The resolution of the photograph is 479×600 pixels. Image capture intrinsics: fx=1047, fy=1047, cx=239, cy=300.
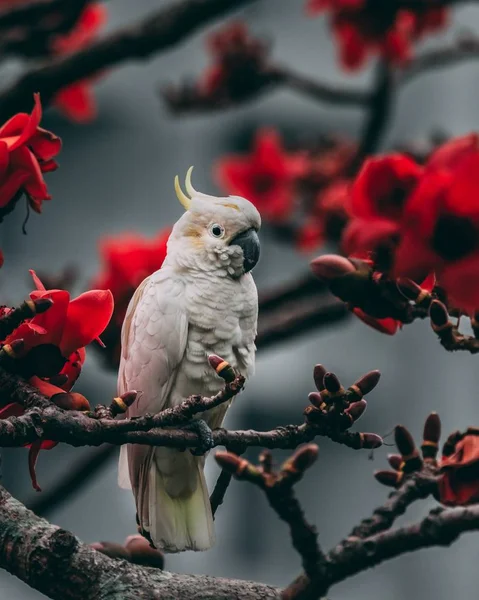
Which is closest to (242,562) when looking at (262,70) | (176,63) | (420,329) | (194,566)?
(194,566)

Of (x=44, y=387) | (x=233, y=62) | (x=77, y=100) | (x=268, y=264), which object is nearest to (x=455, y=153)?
(x=44, y=387)

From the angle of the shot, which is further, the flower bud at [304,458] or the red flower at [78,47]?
the red flower at [78,47]

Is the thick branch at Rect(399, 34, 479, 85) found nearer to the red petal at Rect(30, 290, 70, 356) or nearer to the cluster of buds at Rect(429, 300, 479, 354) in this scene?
the cluster of buds at Rect(429, 300, 479, 354)

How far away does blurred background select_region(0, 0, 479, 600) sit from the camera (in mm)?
7738

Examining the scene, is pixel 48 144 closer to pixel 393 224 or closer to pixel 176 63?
pixel 393 224

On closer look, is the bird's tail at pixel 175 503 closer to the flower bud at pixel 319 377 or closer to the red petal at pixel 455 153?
the flower bud at pixel 319 377

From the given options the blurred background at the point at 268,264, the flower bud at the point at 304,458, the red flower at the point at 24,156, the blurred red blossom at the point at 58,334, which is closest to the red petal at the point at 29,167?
the red flower at the point at 24,156

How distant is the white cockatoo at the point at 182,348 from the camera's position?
1.63 m

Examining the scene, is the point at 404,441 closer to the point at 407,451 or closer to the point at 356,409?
the point at 407,451

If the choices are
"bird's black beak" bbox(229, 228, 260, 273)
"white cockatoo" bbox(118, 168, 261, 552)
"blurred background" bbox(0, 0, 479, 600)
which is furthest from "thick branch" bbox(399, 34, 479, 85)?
"blurred background" bbox(0, 0, 479, 600)

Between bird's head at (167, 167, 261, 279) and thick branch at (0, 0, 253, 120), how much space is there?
4.22ft

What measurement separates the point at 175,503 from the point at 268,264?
6.34 metres

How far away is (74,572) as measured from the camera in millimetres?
1480

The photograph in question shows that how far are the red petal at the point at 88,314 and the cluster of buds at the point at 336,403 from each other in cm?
29
